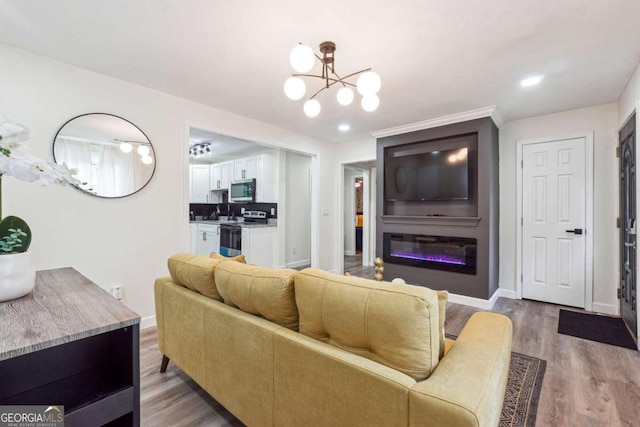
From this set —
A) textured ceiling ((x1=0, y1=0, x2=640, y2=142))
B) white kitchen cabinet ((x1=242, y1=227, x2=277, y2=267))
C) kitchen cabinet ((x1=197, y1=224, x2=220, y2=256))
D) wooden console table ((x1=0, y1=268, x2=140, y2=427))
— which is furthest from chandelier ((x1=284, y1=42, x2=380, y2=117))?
kitchen cabinet ((x1=197, y1=224, x2=220, y2=256))

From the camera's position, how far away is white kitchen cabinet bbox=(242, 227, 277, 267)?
16.8 ft

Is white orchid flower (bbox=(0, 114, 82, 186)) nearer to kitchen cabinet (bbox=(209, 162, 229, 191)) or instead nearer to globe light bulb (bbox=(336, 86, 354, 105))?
globe light bulb (bbox=(336, 86, 354, 105))

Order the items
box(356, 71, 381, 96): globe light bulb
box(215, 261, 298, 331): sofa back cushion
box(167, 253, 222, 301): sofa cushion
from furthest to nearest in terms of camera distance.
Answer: box(356, 71, 381, 96): globe light bulb, box(167, 253, 222, 301): sofa cushion, box(215, 261, 298, 331): sofa back cushion

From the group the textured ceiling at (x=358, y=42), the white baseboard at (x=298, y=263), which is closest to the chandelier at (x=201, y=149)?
the textured ceiling at (x=358, y=42)

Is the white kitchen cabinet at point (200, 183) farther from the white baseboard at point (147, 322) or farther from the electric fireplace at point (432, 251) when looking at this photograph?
the electric fireplace at point (432, 251)

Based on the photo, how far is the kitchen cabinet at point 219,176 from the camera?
6.40 meters

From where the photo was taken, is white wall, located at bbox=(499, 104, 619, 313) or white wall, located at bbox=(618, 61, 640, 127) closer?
white wall, located at bbox=(618, 61, 640, 127)

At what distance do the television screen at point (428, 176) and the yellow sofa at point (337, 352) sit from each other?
2.60 meters

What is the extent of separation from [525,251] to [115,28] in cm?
482

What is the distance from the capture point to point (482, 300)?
3.49 metres

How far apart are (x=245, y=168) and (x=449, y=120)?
3986mm

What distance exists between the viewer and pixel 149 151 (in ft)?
9.46

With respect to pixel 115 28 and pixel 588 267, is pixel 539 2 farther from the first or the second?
pixel 588 267

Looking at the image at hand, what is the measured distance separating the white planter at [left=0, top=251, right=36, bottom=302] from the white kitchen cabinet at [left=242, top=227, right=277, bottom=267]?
13.0ft
